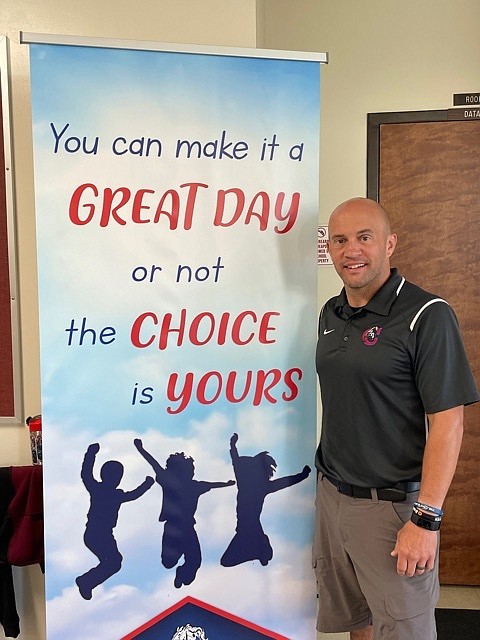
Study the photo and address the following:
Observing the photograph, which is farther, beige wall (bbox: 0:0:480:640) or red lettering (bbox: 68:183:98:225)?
beige wall (bbox: 0:0:480:640)

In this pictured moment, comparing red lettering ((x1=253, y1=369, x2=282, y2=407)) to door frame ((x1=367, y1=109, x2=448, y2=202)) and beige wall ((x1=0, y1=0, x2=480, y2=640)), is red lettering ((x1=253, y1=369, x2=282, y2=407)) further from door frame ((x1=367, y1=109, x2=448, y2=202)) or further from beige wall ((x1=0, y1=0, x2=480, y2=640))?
door frame ((x1=367, y1=109, x2=448, y2=202))

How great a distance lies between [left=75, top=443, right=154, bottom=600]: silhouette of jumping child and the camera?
1.60 m

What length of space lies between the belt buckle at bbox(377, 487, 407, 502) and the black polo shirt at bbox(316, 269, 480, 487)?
2 cm

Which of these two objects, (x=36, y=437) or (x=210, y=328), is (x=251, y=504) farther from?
(x=36, y=437)

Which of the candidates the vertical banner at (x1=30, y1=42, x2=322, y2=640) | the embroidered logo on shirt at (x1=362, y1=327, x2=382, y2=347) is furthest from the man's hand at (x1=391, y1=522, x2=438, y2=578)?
the embroidered logo on shirt at (x1=362, y1=327, x2=382, y2=347)

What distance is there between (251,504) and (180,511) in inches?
7.8

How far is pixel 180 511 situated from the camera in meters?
1.65

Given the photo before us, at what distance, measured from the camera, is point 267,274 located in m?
1.66

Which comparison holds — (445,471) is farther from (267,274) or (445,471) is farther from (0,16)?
(0,16)

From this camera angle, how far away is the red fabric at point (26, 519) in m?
1.75

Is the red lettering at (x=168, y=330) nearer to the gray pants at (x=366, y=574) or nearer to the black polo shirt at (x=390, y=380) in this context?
the black polo shirt at (x=390, y=380)

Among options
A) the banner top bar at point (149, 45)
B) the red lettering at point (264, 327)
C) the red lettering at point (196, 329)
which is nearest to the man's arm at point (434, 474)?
the red lettering at point (264, 327)

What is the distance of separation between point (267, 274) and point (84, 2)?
1.03 meters

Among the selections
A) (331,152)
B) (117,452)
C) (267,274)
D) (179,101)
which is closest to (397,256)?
(331,152)
